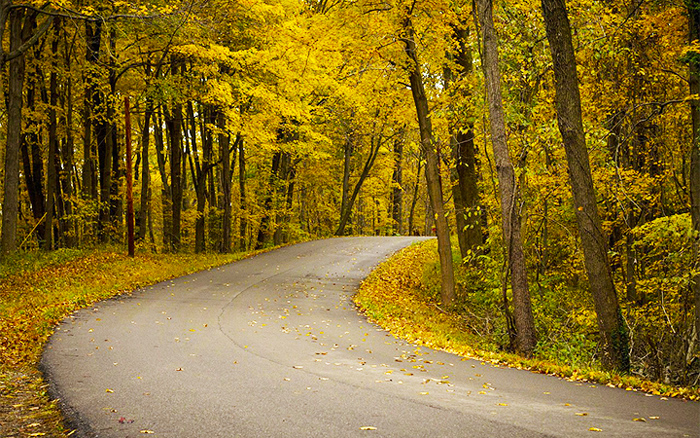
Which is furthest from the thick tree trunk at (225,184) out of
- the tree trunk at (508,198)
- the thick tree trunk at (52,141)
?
the tree trunk at (508,198)

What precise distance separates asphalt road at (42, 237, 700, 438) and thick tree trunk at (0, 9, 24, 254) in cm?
722

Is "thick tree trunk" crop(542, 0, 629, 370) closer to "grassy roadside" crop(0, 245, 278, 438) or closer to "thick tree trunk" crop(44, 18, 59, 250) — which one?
"grassy roadside" crop(0, 245, 278, 438)

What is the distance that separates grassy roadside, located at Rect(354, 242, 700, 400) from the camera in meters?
7.49

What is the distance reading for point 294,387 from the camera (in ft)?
21.7

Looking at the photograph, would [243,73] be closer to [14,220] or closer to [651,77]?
[14,220]

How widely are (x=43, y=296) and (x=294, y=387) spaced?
31.0ft

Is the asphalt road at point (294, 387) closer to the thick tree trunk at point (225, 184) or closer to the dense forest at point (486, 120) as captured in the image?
the dense forest at point (486, 120)

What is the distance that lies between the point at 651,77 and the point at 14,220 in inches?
720

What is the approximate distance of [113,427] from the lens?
17.0 feet

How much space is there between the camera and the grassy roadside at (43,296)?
580 centimetres

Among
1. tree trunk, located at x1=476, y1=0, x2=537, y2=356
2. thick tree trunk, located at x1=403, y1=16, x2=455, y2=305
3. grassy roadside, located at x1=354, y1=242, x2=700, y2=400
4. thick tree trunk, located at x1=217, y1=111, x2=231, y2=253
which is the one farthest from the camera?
thick tree trunk, located at x1=217, y1=111, x2=231, y2=253

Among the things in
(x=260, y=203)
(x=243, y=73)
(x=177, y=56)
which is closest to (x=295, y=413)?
(x=243, y=73)

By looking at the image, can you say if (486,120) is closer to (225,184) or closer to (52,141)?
(225,184)

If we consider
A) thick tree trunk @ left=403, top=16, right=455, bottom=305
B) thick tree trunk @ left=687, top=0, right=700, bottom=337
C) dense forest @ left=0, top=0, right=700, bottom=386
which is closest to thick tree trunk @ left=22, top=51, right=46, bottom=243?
dense forest @ left=0, top=0, right=700, bottom=386
